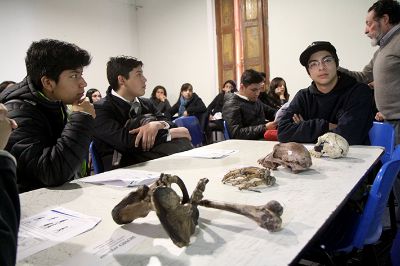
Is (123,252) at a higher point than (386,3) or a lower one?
lower

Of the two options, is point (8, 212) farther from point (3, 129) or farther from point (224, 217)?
point (224, 217)

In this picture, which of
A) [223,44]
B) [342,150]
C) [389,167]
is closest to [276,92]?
[223,44]

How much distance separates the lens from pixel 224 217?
0.99 meters

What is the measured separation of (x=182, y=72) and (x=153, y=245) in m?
7.62

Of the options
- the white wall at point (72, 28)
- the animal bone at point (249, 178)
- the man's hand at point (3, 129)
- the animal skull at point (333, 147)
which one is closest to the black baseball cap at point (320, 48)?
the animal skull at point (333, 147)

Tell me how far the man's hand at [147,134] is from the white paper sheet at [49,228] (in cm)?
101

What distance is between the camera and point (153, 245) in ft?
2.74

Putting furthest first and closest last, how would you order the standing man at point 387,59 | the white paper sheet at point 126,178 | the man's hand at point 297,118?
the standing man at point 387,59 < the man's hand at point 297,118 < the white paper sheet at point 126,178

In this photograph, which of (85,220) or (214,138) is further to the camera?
(214,138)

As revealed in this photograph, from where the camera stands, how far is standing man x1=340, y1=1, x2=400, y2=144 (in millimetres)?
2578

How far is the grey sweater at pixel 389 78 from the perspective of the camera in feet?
8.45

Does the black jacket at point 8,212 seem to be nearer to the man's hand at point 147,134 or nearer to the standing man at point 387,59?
the man's hand at point 147,134

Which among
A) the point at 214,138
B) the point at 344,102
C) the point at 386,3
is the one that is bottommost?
the point at 214,138

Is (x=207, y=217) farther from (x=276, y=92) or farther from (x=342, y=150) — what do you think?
(x=276, y=92)
